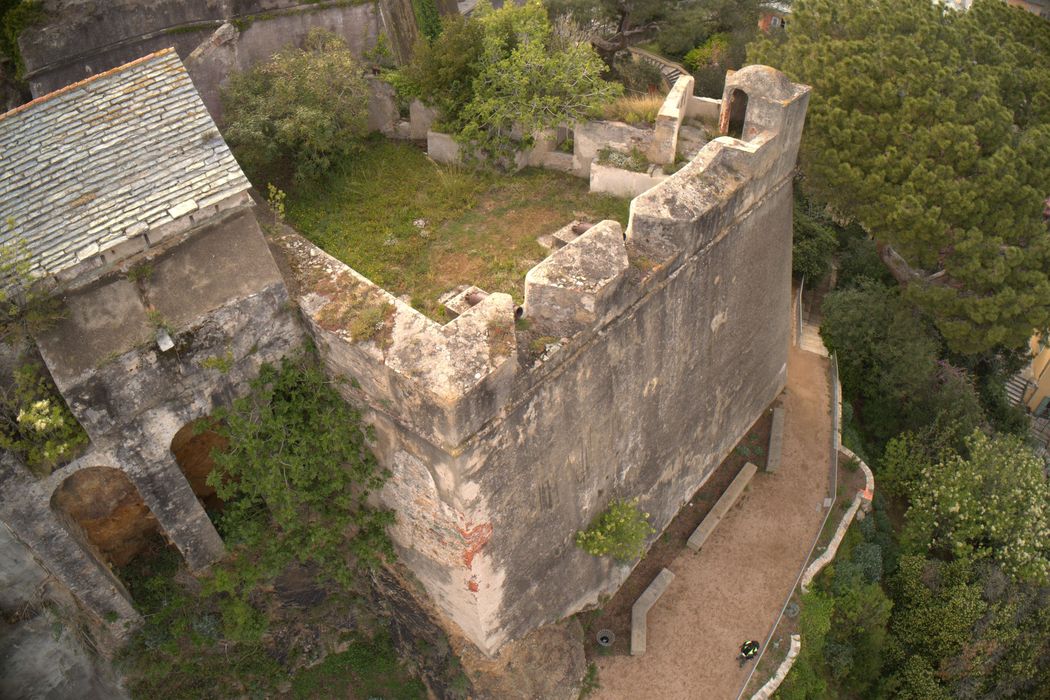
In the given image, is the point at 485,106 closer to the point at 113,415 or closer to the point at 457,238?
the point at 457,238

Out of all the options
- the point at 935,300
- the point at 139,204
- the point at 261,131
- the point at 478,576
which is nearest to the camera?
the point at 139,204

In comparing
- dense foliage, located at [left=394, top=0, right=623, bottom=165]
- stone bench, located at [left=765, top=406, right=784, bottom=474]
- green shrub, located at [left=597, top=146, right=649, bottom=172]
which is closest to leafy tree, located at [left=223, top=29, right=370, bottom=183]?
dense foliage, located at [left=394, top=0, right=623, bottom=165]

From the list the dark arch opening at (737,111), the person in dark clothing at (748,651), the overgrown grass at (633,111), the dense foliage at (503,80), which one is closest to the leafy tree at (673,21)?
the dense foliage at (503,80)

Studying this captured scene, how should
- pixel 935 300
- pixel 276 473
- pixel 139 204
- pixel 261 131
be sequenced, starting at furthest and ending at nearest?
pixel 935 300 < pixel 261 131 < pixel 276 473 < pixel 139 204

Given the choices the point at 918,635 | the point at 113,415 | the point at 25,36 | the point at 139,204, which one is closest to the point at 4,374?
the point at 113,415

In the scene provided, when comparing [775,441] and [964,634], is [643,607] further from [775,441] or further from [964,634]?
[964,634]

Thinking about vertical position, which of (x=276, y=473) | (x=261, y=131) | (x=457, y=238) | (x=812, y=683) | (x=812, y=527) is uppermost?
(x=261, y=131)

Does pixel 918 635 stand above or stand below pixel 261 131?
below
